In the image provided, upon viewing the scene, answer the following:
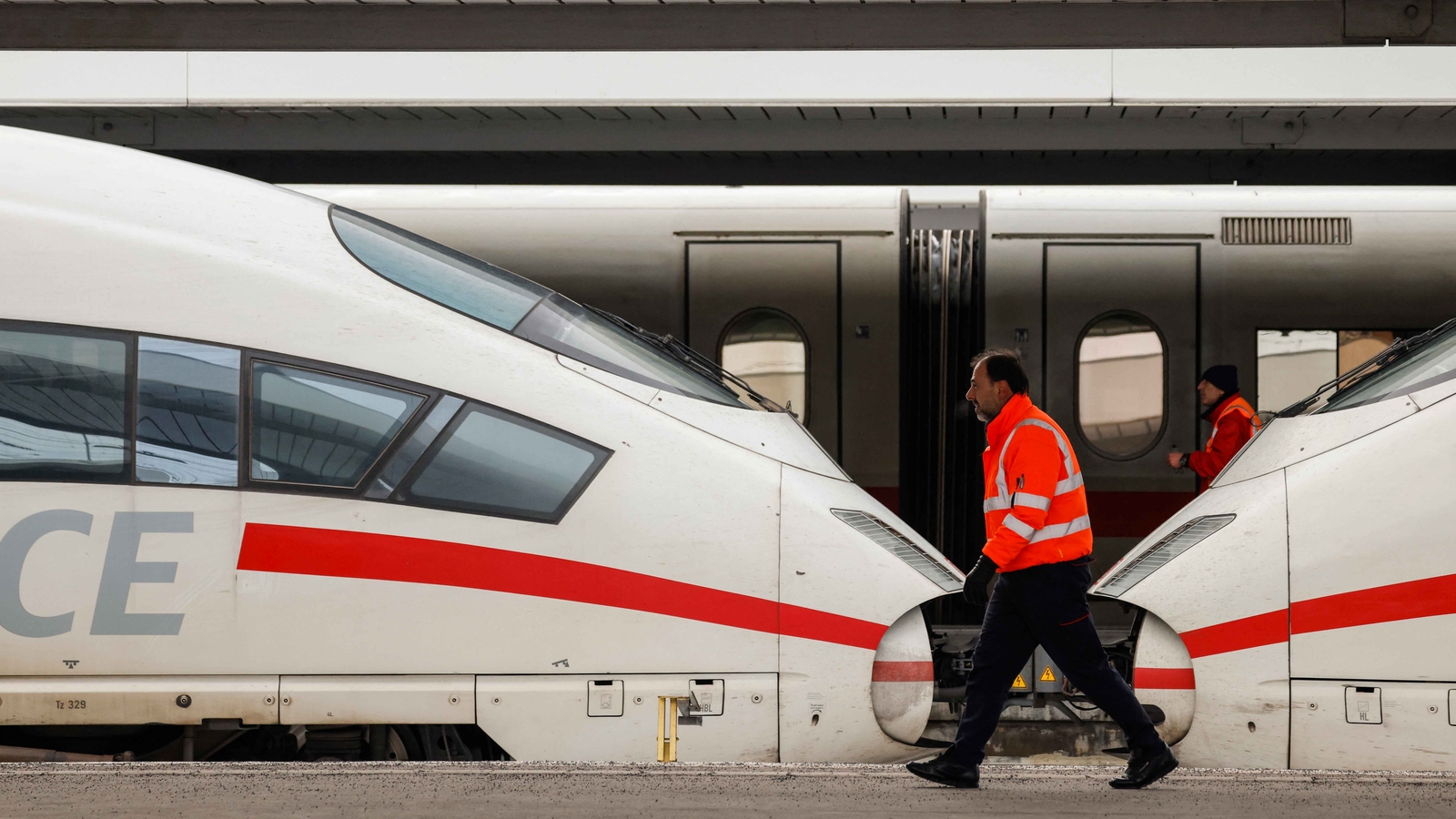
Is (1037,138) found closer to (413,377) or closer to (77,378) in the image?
(413,377)

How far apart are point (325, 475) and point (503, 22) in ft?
15.6

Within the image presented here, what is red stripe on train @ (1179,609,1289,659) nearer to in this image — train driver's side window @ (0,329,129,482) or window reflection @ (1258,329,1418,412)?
window reflection @ (1258,329,1418,412)

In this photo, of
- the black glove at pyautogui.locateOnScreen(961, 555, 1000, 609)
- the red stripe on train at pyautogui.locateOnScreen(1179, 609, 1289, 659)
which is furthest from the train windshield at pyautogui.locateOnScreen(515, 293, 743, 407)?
the red stripe on train at pyautogui.locateOnScreen(1179, 609, 1289, 659)

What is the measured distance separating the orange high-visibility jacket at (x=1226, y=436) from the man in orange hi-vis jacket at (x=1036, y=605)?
2.72 metres

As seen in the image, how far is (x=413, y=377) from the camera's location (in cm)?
440

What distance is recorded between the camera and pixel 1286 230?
23.5ft

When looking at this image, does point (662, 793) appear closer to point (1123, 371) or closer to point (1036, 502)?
point (1036, 502)

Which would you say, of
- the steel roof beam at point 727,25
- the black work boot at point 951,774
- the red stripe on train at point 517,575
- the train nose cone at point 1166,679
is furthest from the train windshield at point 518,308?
the steel roof beam at point 727,25

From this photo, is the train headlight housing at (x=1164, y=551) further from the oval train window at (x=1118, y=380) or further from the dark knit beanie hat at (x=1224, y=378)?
the oval train window at (x=1118, y=380)

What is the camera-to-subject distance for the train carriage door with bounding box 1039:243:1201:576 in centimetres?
719

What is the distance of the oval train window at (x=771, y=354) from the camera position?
733 cm

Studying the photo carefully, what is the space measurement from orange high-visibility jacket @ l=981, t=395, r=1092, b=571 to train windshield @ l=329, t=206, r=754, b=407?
1.23 metres

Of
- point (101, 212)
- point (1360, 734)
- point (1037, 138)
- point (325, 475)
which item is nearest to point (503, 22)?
point (1037, 138)

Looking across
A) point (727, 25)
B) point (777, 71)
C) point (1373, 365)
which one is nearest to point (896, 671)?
point (1373, 365)
